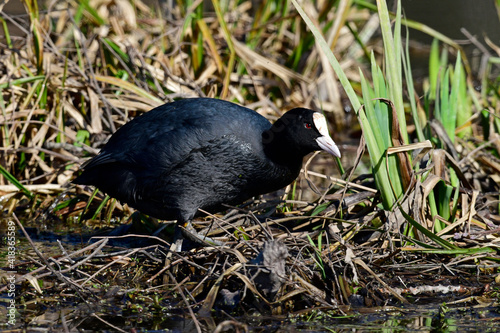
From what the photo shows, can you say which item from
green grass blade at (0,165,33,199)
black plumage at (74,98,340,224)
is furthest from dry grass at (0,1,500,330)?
black plumage at (74,98,340,224)

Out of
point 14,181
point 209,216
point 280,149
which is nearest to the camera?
point 209,216

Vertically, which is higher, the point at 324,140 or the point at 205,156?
the point at 324,140

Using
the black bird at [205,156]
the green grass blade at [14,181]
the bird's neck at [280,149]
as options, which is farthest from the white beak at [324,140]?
the green grass blade at [14,181]

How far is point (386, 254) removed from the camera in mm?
3150

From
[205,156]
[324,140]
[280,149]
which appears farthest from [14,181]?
[324,140]

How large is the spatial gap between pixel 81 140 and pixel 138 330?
223 centimetres

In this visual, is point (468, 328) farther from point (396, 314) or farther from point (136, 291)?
point (136, 291)

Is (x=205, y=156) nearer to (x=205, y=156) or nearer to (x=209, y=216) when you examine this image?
(x=205, y=156)

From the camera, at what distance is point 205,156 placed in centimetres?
335

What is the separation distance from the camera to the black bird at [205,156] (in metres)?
3.35

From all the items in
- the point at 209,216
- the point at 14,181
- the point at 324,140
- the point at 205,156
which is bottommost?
the point at 14,181

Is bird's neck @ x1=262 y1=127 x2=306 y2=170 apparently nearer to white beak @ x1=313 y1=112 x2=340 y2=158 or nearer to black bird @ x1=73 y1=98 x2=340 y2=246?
black bird @ x1=73 y1=98 x2=340 y2=246

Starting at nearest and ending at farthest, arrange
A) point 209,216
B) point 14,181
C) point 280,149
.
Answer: point 209,216 → point 280,149 → point 14,181

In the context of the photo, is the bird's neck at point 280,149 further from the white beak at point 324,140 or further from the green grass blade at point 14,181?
the green grass blade at point 14,181
